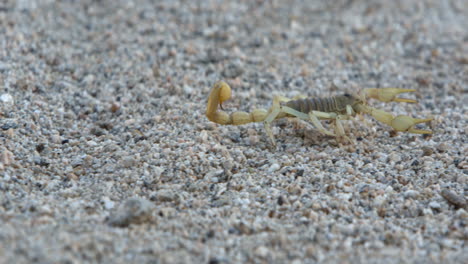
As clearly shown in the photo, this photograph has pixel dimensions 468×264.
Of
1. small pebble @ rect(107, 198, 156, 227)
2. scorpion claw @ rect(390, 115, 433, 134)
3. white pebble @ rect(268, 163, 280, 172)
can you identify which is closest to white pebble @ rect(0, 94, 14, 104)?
small pebble @ rect(107, 198, 156, 227)

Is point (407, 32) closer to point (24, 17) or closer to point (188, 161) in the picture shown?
point (188, 161)

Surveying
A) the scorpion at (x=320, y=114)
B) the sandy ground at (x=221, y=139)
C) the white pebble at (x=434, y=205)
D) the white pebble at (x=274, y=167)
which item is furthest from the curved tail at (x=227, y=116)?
the white pebble at (x=434, y=205)

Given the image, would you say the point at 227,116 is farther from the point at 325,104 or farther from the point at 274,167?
the point at 325,104

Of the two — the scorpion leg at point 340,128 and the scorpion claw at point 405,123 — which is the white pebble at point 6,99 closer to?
the scorpion leg at point 340,128

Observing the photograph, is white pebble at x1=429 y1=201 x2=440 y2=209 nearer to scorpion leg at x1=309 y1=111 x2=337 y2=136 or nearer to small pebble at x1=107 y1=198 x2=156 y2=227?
scorpion leg at x1=309 y1=111 x2=337 y2=136

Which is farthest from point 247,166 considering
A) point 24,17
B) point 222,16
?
point 24,17

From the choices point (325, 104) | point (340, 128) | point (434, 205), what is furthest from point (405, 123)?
point (434, 205)
